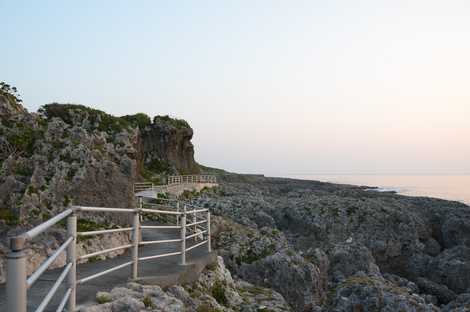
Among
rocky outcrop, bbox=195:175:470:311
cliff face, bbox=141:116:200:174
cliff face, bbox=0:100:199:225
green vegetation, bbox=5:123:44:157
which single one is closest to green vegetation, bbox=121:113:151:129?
cliff face, bbox=141:116:200:174

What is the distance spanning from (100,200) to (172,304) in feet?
19.7

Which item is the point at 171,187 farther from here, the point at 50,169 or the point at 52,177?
the point at 52,177

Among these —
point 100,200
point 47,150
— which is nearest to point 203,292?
point 100,200

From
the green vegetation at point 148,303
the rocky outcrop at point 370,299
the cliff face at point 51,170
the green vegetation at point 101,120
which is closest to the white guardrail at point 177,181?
the green vegetation at point 101,120

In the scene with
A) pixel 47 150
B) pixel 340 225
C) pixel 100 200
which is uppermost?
pixel 47 150

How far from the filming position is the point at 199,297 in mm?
9836

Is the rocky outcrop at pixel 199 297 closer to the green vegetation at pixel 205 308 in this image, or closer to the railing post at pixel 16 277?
the green vegetation at pixel 205 308

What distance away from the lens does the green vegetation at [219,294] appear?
11109 mm

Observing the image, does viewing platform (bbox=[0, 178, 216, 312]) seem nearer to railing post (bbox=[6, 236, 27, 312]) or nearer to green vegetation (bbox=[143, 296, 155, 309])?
railing post (bbox=[6, 236, 27, 312])

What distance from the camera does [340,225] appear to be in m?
30.4

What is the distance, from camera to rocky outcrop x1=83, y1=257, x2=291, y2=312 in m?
7.10

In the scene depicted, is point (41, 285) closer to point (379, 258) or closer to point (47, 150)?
point (47, 150)

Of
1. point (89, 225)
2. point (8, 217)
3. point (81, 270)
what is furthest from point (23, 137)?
point (81, 270)

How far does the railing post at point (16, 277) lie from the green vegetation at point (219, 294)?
25.9 ft
